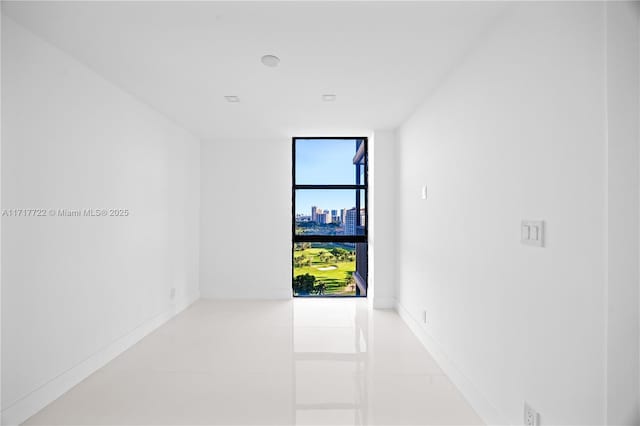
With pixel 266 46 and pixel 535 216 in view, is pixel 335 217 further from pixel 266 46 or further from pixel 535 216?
Answer: pixel 535 216

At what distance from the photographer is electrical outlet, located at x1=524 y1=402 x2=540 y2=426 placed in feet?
5.07

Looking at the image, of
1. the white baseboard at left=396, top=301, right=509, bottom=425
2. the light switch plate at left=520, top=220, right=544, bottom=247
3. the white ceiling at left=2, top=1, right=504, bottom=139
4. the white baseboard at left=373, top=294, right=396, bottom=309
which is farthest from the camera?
the white baseboard at left=373, top=294, right=396, bottom=309

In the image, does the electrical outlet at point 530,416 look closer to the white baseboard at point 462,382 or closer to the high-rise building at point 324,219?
the white baseboard at point 462,382

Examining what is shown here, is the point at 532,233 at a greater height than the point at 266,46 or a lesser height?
lesser

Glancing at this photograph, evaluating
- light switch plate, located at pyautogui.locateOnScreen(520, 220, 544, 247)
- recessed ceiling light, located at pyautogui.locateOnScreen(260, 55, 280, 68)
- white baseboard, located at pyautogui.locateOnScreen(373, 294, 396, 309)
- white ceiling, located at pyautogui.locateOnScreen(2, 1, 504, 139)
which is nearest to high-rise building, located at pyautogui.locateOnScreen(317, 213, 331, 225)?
white baseboard, located at pyautogui.locateOnScreen(373, 294, 396, 309)

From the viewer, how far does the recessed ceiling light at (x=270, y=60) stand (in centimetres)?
229

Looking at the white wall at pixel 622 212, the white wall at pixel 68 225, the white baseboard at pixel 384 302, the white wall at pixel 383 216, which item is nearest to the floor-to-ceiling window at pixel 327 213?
the white wall at pixel 383 216

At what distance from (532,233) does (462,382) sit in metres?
1.28

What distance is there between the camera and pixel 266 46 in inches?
84.4

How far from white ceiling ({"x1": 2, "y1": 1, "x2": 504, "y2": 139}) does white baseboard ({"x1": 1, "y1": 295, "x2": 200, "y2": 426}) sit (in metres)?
2.19

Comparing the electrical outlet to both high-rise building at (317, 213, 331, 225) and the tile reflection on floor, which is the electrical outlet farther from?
high-rise building at (317, 213, 331, 225)

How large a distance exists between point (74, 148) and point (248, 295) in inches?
119

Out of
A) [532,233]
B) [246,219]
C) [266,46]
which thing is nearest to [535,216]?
[532,233]

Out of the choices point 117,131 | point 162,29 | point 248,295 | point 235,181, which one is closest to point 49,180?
point 117,131
